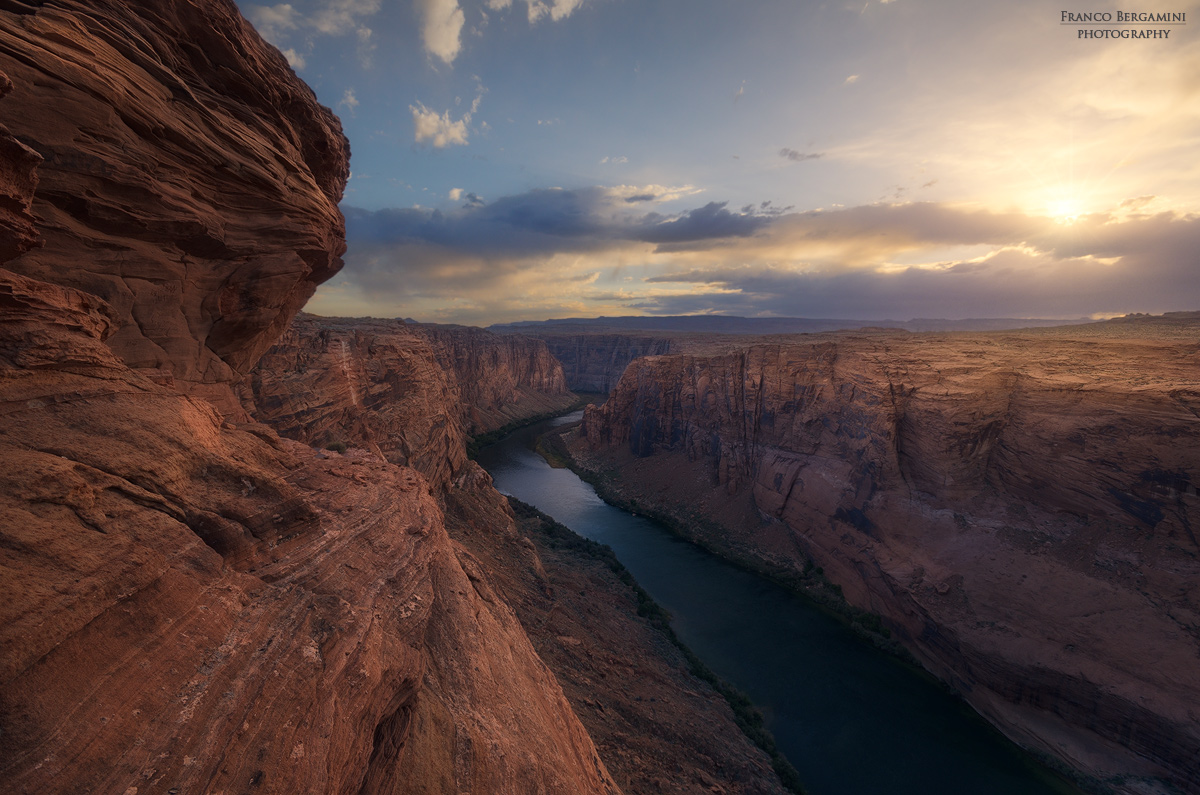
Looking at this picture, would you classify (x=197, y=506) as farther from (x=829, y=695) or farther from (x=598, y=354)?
(x=598, y=354)

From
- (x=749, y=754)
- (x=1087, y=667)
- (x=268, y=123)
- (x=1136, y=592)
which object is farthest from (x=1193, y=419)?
(x=268, y=123)

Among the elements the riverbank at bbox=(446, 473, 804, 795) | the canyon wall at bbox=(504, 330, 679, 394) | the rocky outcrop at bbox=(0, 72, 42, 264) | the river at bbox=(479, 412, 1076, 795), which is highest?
the rocky outcrop at bbox=(0, 72, 42, 264)

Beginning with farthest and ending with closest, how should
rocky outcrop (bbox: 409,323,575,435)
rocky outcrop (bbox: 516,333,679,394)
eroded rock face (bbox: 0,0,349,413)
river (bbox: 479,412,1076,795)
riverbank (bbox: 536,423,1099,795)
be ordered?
rocky outcrop (bbox: 516,333,679,394) < rocky outcrop (bbox: 409,323,575,435) < riverbank (bbox: 536,423,1099,795) < river (bbox: 479,412,1076,795) < eroded rock face (bbox: 0,0,349,413)

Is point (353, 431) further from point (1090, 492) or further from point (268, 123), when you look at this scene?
point (1090, 492)

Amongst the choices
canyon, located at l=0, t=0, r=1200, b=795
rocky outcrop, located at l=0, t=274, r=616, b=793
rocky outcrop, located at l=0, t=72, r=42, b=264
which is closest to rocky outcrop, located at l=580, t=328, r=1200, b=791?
canyon, located at l=0, t=0, r=1200, b=795

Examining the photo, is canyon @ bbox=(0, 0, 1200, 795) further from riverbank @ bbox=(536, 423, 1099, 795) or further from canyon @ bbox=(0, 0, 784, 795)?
riverbank @ bbox=(536, 423, 1099, 795)

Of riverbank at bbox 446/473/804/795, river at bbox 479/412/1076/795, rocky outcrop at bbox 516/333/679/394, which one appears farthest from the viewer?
rocky outcrop at bbox 516/333/679/394

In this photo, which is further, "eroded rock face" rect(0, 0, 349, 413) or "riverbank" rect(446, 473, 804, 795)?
"riverbank" rect(446, 473, 804, 795)
